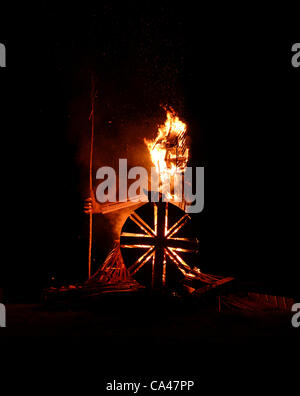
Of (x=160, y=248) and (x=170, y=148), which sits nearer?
(x=160, y=248)

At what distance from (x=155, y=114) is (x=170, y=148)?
109 cm

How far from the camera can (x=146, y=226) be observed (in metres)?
5.08

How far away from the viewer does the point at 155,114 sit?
279 inches

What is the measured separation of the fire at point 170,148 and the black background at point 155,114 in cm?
29

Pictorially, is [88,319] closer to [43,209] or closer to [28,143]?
[43,209]

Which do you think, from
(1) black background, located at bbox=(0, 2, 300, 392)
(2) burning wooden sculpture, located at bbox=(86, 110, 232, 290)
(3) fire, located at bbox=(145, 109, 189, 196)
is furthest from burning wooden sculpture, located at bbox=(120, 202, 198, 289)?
(3) fire, located at bbox=(145, 109, 189, 196)

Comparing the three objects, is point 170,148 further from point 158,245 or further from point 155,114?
point 158,245

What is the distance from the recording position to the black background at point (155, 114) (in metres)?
5.38

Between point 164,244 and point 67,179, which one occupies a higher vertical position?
point 67,179

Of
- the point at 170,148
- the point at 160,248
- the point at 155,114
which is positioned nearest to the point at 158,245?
the point at 160,248

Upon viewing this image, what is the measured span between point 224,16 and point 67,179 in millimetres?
5498
